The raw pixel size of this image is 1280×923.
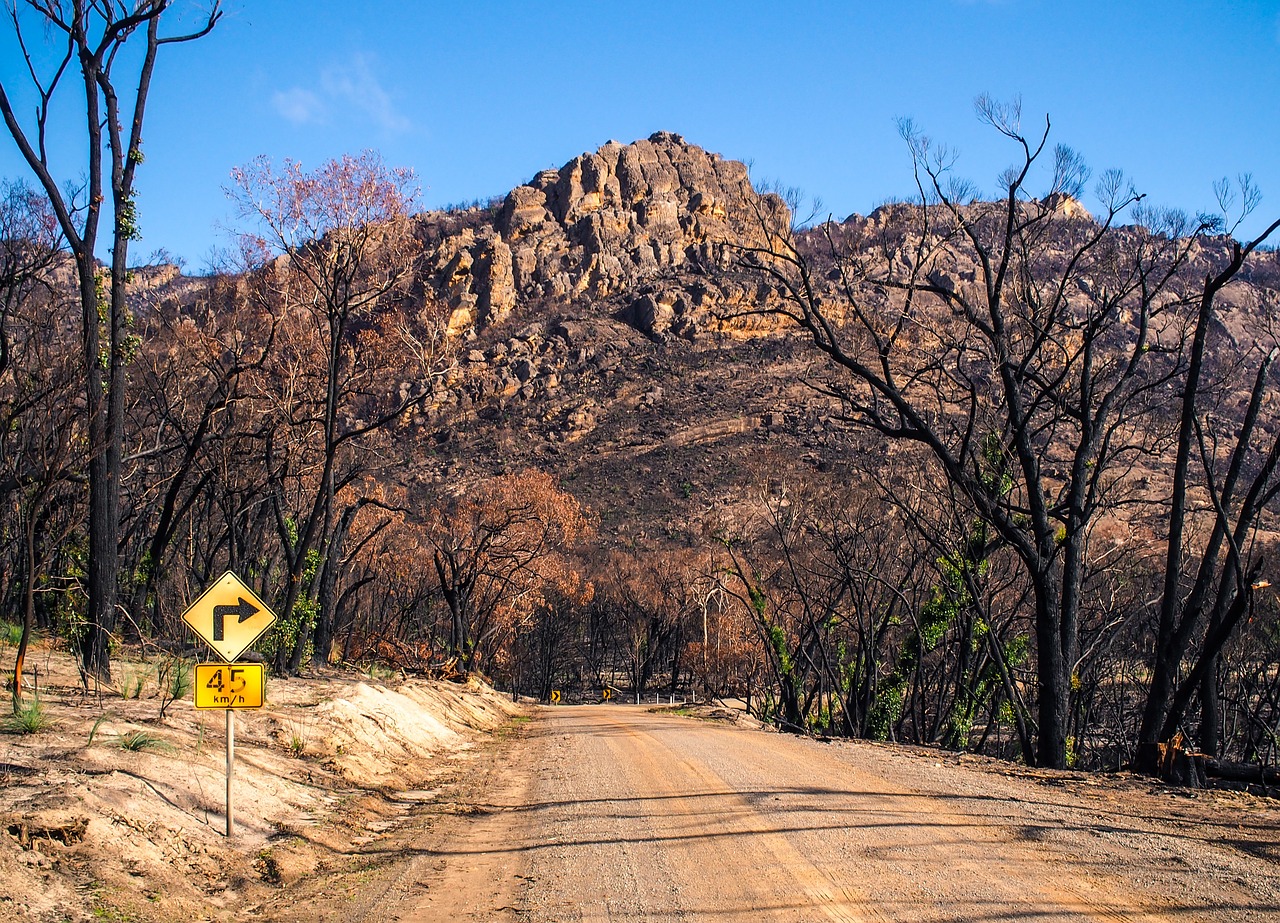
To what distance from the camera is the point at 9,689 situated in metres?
11.7

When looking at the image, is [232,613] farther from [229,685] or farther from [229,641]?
[229,685]

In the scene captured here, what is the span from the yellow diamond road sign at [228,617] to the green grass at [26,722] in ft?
8.04

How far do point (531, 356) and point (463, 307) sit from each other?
12.1 metres

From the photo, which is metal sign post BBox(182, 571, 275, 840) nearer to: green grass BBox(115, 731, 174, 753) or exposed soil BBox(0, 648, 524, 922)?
exposed soil BBox(0, 648, 524, 922)

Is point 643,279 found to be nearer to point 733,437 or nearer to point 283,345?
point 733,437

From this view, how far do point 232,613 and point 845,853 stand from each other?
5.49 m

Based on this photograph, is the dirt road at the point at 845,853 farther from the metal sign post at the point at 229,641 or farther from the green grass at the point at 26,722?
the green grass at the point at 26,722

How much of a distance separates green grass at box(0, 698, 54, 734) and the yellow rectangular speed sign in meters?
2.41

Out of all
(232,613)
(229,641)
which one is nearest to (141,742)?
(229,641)

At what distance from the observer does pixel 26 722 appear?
9.63 metres

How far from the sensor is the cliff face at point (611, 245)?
123 metres

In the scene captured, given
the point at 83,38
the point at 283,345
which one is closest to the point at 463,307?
the point at 283,345

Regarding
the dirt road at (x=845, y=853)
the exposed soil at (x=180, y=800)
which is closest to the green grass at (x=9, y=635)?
the exposed soil at (x=180, y=800)

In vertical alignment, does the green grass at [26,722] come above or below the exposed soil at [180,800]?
above
